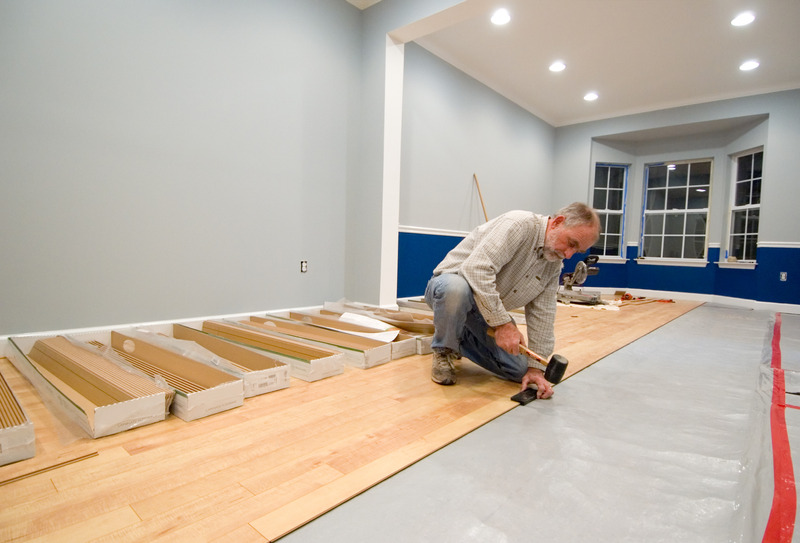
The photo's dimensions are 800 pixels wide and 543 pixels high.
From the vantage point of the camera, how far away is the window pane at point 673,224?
7.24m

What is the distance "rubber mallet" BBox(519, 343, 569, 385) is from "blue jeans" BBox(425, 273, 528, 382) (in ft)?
0.68

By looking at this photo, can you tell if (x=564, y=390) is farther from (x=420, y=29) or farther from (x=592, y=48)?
(x=592, y=48)

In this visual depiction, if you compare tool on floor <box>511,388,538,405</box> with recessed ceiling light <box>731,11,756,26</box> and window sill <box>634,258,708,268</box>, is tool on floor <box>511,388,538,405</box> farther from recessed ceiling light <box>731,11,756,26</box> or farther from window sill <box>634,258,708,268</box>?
window sill <box>634,258,708,268</box>

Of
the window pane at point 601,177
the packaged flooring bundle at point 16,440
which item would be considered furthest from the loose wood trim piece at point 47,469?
the window pane at point 601,177

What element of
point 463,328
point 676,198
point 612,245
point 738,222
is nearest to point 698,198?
point 676,198

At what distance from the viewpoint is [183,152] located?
2.77 m

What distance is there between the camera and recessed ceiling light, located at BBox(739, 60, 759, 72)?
5.02 m

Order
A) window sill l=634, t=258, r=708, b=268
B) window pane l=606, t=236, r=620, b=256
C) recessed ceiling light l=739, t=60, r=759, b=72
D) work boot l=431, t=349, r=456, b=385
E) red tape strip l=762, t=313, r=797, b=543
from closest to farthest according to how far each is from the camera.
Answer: red tape strip l=762, t=313, r=797, b=543 → work boot l=431, t=349, r=456, b=385 → recessed ceiling light l=739, t=60, r=759, b=72 → window sill l=634, t=258, r=708, b=268 → window pane l=606, t=236, r=620, b=256

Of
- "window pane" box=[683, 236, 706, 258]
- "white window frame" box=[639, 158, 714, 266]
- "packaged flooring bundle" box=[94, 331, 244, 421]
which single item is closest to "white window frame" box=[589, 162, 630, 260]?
"white window frame" box=[639, 158, 714, 266]

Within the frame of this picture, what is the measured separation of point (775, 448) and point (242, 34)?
3.80m

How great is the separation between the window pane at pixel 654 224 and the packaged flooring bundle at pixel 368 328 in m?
6.70

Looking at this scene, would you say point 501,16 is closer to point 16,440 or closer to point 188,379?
point 188,379

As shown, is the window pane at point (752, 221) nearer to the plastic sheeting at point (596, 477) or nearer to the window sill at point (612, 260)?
the window sill at point (612, 260)

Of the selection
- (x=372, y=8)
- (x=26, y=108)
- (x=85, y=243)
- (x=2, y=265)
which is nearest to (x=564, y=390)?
(x=85, y=243)
